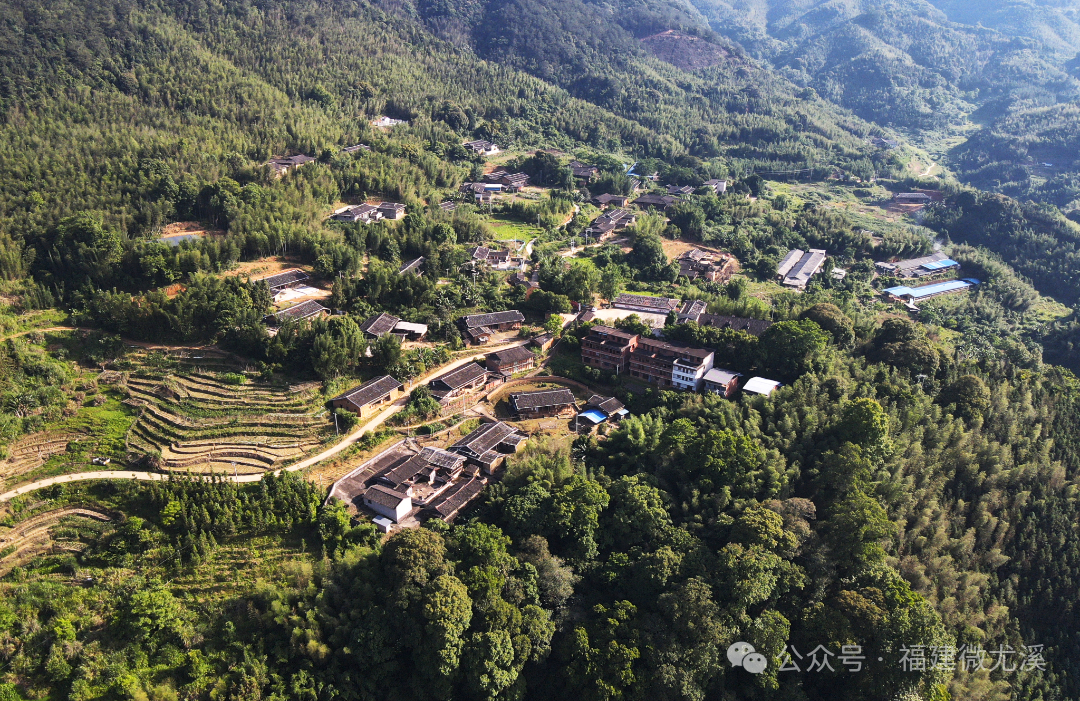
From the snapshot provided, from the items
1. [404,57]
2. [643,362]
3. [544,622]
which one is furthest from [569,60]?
[544,622]

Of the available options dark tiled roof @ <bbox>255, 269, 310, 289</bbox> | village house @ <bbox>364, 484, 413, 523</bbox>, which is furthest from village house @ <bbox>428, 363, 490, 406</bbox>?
dark tiled roof @ <bbox>255, 269, 310, 289</bbox>

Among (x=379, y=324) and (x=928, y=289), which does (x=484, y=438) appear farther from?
(x=928, y=289)

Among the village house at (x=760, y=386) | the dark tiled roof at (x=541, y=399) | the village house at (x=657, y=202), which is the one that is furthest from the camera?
the village house at (x=657, y=202)

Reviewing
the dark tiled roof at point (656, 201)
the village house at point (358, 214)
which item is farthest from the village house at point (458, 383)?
the dark tiled roof at point (656, 201)

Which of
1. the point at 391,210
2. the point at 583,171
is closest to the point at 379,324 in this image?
the point at 391,210

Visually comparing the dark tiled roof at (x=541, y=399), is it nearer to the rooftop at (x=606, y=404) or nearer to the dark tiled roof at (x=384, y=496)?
the rooftop at (x=606, y=404)
